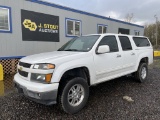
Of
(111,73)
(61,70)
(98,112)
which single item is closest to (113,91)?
(111,73)

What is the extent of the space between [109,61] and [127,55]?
3.58ft

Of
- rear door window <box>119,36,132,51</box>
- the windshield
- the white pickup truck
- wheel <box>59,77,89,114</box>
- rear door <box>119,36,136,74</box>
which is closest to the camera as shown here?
the white pickup truck

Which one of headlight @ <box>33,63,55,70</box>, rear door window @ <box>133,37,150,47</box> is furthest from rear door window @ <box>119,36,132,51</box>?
headlight @ <box>33,63,55,70</box>

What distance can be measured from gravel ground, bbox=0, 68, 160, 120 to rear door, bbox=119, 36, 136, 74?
80 centimetres

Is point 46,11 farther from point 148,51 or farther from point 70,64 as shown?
point 70,64

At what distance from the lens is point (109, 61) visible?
456cm

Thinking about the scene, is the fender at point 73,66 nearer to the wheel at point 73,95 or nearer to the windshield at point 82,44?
the wheel at point 73,95

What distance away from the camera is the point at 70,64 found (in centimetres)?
357

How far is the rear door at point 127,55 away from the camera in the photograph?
5285 mm

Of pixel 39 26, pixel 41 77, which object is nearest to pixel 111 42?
pixel 41 77

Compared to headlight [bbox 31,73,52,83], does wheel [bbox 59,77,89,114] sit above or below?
below

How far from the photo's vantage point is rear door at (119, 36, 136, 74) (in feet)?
17.3

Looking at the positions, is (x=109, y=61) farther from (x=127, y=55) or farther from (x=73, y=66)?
(x=73, y=66)

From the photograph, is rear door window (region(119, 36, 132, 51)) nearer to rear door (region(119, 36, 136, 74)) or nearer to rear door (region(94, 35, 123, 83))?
rear door (region(119, 36, 136, 74))
